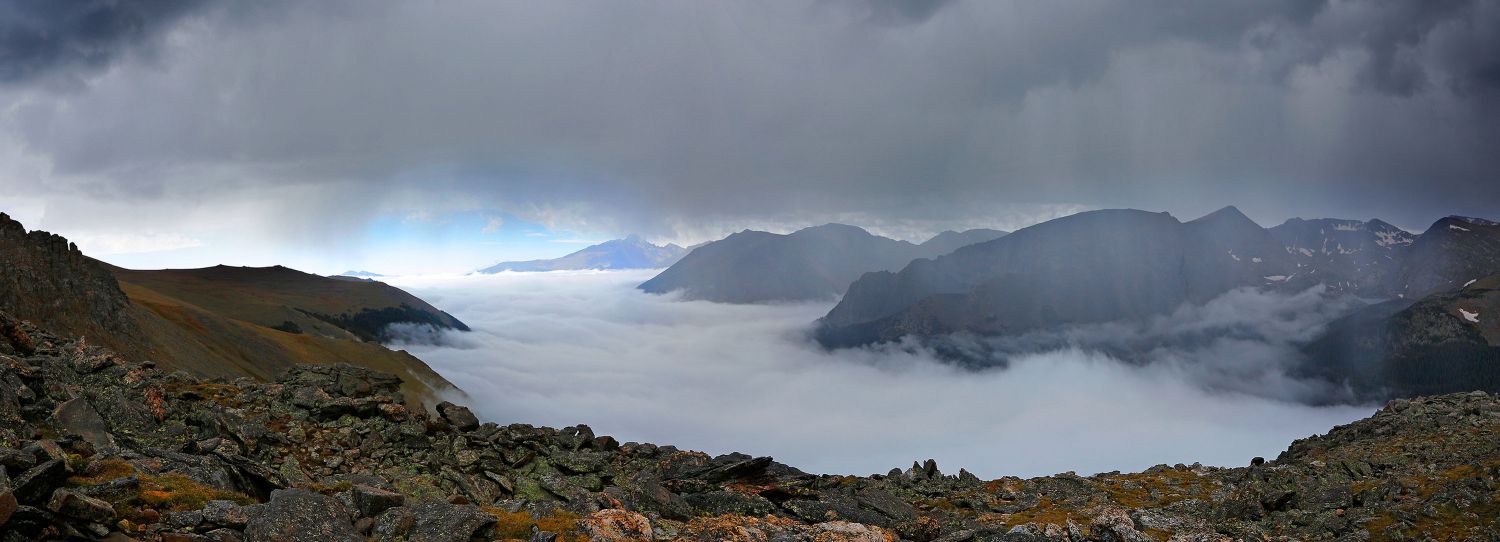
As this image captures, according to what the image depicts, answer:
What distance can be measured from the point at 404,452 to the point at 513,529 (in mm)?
21231

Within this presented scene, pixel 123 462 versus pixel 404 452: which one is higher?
pixel 123 462

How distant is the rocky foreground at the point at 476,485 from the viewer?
20.2 meters

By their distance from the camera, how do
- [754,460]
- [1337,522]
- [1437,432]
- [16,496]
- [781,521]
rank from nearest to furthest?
[16,496] → [781,521] → [1337,522] → [754,460] → [1437,432]

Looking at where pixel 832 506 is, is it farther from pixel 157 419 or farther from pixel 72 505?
pixel 157 419

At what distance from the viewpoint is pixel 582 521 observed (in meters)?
24.5

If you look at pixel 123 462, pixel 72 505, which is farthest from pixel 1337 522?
pixel 123 462

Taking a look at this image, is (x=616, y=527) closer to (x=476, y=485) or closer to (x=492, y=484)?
(x=476, y=485)

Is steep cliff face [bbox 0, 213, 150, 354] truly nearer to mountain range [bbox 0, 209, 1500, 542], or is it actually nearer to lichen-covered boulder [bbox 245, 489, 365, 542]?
mountain range [bbox 0, 209, 1500, 542]

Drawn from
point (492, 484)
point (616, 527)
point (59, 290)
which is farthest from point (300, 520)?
point (59, 290)

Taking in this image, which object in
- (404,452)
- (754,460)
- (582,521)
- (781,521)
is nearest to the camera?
(582,521)

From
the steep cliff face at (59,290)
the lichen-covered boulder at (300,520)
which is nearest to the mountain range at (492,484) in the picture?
the lichen-covered boulder at (300,520)

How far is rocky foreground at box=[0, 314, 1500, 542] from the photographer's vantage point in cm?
2020

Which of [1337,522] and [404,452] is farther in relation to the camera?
[404,452]

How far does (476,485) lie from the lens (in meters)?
36.7
